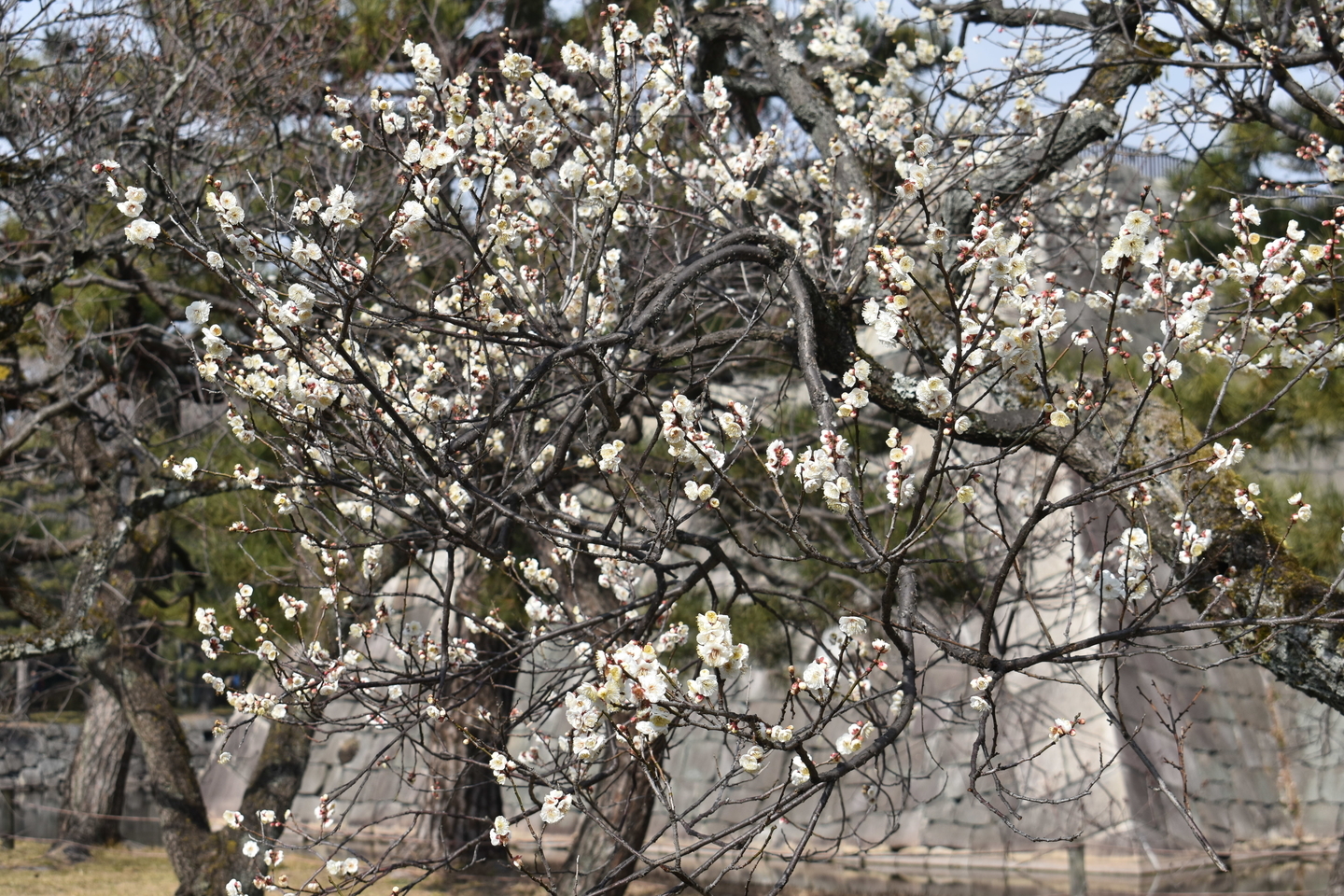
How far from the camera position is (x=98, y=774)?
7.64 meters

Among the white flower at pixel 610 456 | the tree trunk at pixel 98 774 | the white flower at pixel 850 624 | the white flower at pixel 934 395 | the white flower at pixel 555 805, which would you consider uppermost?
the white flower at pixel 934 395

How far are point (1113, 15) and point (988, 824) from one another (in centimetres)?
547

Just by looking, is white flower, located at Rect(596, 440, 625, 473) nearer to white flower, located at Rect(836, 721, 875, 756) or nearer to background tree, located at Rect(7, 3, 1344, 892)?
background tree, located at Rect(7, 3, 1344, 892)

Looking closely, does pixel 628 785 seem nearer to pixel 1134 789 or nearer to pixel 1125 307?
pixel 1125 307

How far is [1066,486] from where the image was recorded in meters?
8.09

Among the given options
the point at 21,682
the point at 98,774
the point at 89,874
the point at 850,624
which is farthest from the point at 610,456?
the point at 21,682

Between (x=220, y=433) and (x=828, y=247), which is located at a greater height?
(x=828, y=247)

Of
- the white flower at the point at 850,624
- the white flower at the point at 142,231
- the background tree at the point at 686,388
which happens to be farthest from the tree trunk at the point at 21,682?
the white flower at the point at 850,624

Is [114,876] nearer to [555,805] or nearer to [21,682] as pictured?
[21,682]

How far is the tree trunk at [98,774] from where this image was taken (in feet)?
24.8

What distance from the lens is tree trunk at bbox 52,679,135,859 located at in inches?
298

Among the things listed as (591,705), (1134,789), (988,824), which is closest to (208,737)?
(988,824)

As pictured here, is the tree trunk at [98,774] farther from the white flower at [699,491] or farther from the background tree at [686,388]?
the white flower at [699,491]

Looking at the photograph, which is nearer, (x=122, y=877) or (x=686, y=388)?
(x=686, y=388)
